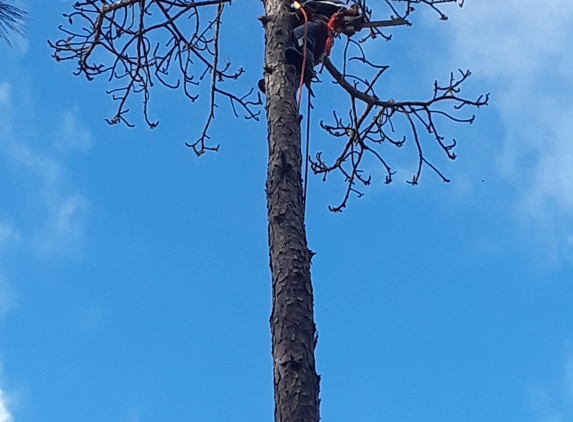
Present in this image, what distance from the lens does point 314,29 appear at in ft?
15.3

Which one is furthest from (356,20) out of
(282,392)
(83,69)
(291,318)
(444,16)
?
(282,392)

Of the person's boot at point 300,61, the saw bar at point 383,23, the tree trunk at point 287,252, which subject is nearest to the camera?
the tree trunk at point 287,252

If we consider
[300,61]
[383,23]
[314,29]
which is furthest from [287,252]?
[383,23]

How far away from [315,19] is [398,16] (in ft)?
2.00

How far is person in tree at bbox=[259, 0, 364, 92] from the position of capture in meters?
4.41

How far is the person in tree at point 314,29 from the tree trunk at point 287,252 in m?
0.09

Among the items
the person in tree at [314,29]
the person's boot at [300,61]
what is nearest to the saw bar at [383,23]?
the person in tree at [314,29]

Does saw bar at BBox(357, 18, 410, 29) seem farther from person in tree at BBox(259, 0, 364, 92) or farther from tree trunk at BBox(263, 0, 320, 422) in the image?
tree trunk at BBox(263, 0, 320, 422)

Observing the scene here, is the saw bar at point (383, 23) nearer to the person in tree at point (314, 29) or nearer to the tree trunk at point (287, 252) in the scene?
the person in tree at point (314, 29)

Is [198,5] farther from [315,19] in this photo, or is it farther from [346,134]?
[346,134]

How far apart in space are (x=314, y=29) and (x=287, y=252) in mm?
1750

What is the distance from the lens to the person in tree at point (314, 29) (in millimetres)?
4410

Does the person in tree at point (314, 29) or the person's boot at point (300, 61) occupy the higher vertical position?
the person in tree at point (314, 29)

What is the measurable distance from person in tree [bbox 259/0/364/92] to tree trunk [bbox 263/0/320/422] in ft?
0.28
